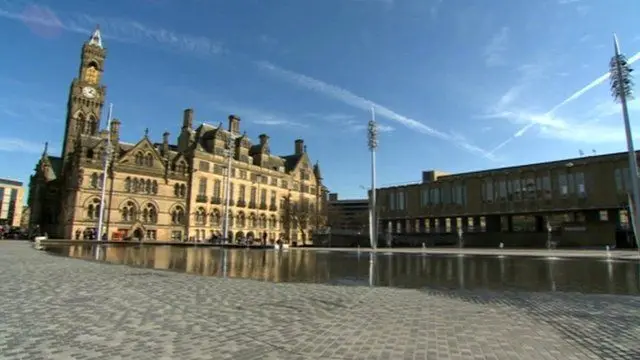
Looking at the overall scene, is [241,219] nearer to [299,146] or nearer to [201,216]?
[201,216]

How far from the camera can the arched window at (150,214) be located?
7069 cm

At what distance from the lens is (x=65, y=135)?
3391 inches

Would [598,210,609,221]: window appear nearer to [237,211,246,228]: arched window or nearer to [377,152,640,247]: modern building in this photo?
[377,152,640,247]: modern building

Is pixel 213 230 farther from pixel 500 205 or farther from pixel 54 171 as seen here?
pixel 500 205

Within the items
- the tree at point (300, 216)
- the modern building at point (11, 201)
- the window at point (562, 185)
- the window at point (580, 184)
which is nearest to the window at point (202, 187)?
the tree at point (300, 216)

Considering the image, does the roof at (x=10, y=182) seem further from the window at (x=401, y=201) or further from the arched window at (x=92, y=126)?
the window at (x=401, y=201)

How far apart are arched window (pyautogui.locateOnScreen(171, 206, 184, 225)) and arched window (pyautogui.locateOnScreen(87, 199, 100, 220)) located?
12831mm

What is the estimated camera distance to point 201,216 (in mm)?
78562

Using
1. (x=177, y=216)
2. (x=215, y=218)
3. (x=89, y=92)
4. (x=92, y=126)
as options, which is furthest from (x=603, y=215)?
(x=89, y=92)

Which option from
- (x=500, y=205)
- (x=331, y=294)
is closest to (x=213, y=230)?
(x=500, y=205)

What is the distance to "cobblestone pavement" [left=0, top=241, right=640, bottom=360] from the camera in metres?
6.23

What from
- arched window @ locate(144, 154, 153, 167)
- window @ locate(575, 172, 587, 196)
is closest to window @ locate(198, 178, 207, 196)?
arched window @ locate(144, 154, 153, 167)

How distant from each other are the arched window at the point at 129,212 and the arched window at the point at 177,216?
6.96 metres

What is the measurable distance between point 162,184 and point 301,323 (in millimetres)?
70514
